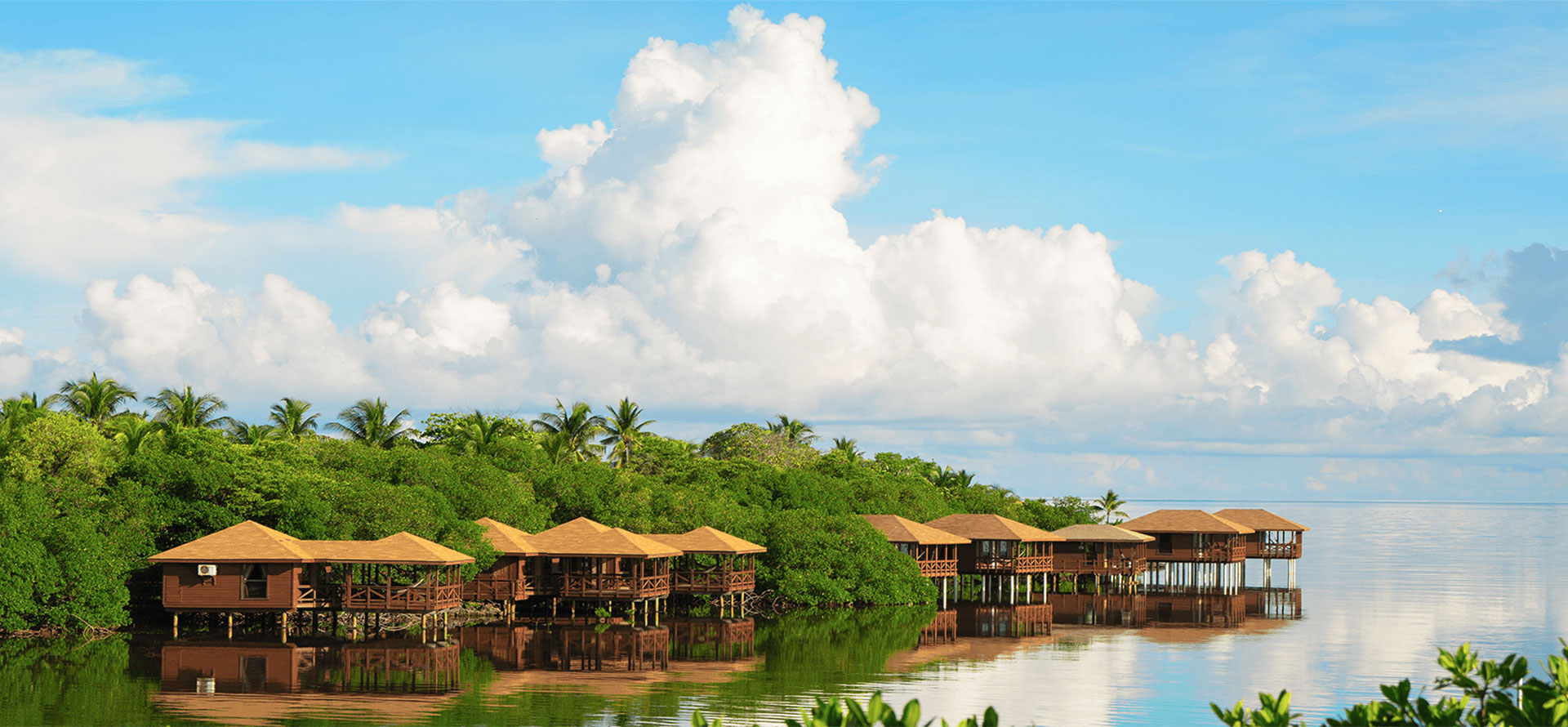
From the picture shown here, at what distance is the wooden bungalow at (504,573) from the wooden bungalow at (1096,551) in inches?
1313

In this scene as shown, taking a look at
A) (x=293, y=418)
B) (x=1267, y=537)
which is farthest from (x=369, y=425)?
(x=1267, y=537)

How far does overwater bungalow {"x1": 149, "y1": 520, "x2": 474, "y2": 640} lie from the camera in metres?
43.0

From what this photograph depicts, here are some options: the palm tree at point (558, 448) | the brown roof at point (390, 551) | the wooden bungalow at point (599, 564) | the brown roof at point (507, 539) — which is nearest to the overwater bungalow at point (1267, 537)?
the palm tree at point (558, 448)

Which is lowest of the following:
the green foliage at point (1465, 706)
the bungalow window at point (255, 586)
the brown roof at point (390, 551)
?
the bungalow window at point (255, 586)

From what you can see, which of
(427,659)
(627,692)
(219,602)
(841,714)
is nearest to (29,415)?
(219,602)

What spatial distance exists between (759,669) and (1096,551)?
42.1 metres

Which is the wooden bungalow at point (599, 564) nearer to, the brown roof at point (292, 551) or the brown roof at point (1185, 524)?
the brown roof at point (292, 551)

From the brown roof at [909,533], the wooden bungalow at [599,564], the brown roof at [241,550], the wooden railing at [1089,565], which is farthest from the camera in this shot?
the wooden railing at [1089,565]

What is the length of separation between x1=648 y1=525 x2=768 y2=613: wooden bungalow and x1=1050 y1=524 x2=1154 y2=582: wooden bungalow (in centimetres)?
2359

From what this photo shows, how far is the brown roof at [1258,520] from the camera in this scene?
8800cm

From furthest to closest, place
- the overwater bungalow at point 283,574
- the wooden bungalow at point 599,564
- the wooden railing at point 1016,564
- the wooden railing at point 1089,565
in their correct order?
the wooden railing at point 1089,565 → the wooden railing at point 1016,564 → the wooden bungalow at point 599,564 → the overwater bungalow at point 283,574

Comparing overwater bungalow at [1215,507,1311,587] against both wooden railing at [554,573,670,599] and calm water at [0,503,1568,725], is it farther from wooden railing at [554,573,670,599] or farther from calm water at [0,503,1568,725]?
wooden railing at [554,573,670,599]

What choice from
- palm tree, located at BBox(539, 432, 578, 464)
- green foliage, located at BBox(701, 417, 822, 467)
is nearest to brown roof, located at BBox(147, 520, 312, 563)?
palm tree, located at BBox(539, 432, 578, 464)

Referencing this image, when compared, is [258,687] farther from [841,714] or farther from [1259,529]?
[1259,529]
